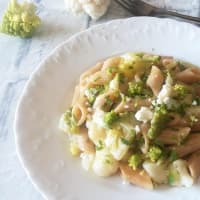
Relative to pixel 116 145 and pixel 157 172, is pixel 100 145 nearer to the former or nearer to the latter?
pixel 116 145

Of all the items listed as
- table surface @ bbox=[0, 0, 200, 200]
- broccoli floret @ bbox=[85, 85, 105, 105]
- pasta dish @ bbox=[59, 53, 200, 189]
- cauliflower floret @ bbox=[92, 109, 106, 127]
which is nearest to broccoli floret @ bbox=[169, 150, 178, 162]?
pasta dish @ bbox=[59, 53, 200, 189]

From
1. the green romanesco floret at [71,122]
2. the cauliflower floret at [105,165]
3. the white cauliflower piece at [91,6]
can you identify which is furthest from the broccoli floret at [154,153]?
the white cauliflower piece at [91,6]

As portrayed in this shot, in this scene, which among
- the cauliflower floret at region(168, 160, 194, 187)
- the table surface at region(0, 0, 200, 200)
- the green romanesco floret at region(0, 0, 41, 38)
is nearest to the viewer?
the cauliflower floret at region(168, 160, 194, 187)

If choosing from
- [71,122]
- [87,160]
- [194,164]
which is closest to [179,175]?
[194,164]

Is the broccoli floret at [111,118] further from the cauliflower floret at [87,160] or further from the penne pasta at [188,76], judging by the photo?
the penne pasta at [188,76]

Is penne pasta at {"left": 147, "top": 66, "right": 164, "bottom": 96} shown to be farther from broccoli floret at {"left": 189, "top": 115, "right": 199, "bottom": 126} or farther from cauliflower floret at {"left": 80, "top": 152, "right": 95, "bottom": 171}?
cauliflower floret at {"left": 80, "top": 152, "right": 95, "bottom": 171}

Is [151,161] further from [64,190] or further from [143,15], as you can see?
[143,15]
